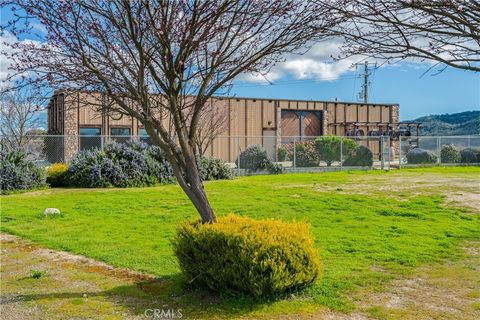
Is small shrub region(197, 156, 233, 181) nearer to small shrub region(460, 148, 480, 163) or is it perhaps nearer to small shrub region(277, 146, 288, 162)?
small shrub region(277, 146, 288, 162)

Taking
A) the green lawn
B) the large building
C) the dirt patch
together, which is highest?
the large building

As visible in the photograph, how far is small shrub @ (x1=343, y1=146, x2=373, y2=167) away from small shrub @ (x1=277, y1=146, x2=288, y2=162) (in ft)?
9.51

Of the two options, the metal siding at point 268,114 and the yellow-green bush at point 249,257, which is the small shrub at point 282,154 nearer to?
→ the metal siding at point 268,114

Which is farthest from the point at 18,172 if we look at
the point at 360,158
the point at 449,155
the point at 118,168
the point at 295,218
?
the point at 449,155

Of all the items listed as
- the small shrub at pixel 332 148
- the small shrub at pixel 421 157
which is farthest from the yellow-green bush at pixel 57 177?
the small shrub at pixel 421 157

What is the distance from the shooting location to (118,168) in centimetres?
1548

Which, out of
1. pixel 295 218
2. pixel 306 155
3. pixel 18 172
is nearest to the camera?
pixel 295 218

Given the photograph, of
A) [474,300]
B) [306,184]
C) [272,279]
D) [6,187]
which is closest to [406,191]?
[306,184]

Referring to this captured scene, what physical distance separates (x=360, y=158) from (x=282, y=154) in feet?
12.5

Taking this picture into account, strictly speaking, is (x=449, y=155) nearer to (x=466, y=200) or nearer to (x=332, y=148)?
→ (x=332, y=148)

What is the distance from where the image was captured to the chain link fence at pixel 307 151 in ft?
62.8

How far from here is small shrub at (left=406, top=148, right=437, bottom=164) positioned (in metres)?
24.8

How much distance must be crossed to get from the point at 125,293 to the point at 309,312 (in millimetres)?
1933

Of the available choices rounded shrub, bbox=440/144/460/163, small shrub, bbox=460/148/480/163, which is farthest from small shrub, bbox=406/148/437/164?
small shrub, bbox=460/148/480/163
